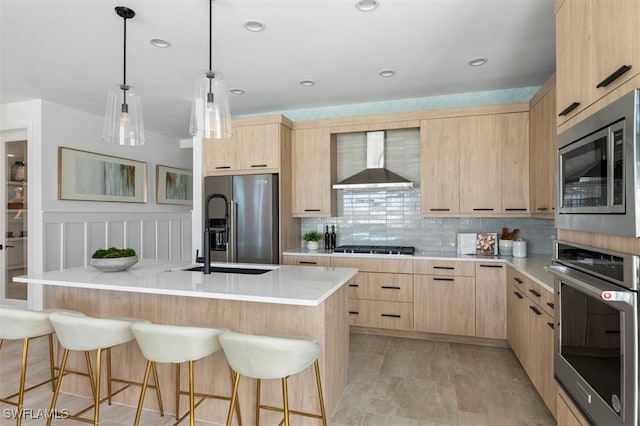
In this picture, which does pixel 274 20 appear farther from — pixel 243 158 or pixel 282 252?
pixel 282 252

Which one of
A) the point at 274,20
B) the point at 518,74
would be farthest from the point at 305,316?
the point at 518,74

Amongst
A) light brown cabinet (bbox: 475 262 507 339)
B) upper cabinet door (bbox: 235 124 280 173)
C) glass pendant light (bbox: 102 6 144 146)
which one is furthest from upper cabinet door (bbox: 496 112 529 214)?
glass pendant light (bbox: 102 6 144 146)

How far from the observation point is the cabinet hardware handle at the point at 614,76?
124cm

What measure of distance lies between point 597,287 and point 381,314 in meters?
2.63

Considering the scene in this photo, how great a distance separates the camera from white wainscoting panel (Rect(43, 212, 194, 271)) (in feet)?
14.2

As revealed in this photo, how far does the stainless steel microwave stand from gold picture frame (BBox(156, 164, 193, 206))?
5.62m

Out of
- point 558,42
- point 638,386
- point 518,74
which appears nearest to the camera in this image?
point 638,386

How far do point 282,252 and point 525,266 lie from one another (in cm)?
246

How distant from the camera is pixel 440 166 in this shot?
3.91 meters

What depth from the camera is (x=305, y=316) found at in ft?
6.96

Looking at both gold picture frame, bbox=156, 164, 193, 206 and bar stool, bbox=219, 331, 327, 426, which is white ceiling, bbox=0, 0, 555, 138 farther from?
bar stool, bbox=219, 331, 327, 426

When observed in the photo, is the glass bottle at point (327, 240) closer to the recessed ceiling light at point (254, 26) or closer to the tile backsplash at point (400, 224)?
the tile backsplash at point (400, 224)

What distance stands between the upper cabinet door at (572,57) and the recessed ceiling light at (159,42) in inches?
104

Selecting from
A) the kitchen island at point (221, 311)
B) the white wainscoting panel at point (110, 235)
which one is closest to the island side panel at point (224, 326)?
the kitchen island at point (221, 311)
